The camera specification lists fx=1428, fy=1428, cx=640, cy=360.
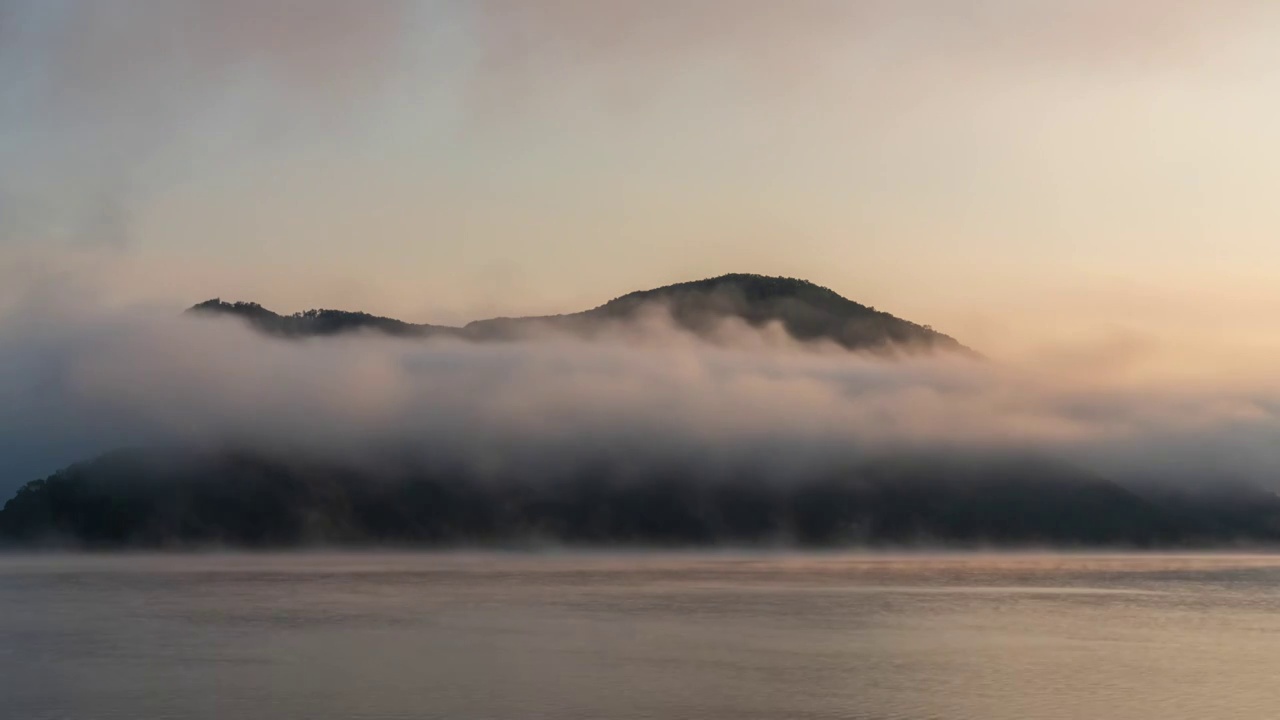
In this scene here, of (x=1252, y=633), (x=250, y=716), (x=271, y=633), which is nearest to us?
(x=250, y=716)

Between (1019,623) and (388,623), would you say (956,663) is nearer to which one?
(1019,623)

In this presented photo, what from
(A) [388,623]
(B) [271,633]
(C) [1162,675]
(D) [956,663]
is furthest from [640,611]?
(C) [1162,675]

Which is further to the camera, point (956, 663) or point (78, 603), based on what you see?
point (78, 603)

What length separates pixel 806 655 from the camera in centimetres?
8044

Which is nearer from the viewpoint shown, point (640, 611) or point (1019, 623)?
point (1019, 623)

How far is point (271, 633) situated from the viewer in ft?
309

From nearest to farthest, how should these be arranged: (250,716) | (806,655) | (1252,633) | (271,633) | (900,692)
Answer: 1. (250,716)
2. (900,692)
3. (806,655)
4. (271,633)
5. (1252,633)

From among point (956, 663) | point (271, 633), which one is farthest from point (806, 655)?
point (271, 633)

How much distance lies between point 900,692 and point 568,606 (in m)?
60.2

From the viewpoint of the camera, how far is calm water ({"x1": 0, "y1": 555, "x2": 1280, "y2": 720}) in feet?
199

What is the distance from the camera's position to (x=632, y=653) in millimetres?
81500

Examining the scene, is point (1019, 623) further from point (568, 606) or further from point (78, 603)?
point (78, 603)

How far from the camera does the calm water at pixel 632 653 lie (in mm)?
60656

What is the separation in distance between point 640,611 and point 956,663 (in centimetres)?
4329
